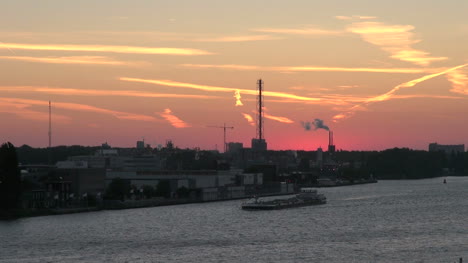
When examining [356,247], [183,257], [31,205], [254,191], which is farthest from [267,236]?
[254,191]

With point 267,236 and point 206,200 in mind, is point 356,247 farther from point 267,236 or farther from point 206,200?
point 206,200

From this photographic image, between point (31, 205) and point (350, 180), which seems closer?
point (31, 205)

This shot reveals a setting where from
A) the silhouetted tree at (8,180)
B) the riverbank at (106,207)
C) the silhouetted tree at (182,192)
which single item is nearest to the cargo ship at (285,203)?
the riverbank at (106,207)

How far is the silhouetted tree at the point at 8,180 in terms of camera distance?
178 feet

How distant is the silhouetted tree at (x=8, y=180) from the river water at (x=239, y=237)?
7.39 feet

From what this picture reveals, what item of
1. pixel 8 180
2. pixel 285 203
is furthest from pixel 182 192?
pixel 8 180

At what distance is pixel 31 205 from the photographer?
196ft

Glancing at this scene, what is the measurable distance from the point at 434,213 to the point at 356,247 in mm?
22431

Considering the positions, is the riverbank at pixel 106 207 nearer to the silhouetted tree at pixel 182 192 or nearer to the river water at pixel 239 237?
the river water at pixel 239 237

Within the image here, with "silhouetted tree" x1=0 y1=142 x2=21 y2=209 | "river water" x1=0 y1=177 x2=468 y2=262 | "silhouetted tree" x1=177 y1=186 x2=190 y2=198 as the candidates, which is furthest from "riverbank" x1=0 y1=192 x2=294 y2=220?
"silhouetted tree" x1=177 y1=186 x2=190 y2=198

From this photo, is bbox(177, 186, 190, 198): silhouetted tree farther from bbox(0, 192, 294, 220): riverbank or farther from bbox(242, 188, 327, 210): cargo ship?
bbox(242, 188, 327, 210): cargo ship

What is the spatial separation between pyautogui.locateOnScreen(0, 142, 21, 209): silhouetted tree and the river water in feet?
7.39

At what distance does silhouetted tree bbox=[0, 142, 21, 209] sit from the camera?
178ft

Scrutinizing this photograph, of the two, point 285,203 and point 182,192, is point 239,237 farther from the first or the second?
point 182,192
